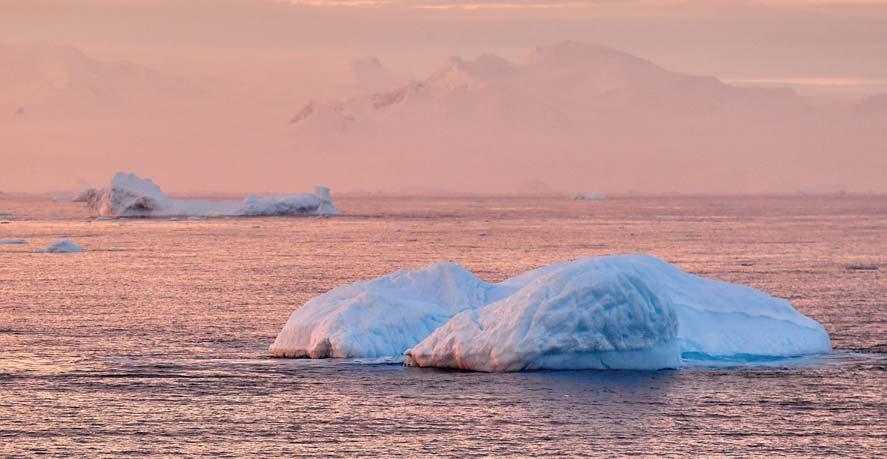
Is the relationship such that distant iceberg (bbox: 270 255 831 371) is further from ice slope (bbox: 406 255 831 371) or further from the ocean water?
the ocean water

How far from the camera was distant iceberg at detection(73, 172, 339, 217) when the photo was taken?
4060 inches

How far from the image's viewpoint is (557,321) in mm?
22594

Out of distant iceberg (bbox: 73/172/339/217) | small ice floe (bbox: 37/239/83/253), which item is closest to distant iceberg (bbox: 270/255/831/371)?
small ice floe (bbox: 37/239/83/253)

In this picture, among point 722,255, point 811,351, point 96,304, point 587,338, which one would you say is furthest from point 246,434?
point 722,255

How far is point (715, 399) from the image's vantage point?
818 inches

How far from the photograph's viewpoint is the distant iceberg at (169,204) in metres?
103

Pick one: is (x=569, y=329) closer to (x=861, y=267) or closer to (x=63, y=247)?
(x=861, y=267)

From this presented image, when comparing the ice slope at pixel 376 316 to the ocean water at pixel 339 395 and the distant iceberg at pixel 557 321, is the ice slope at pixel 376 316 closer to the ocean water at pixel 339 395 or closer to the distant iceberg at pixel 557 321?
the distant iceberg at pixel 557 321

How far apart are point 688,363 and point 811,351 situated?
2.92 meters

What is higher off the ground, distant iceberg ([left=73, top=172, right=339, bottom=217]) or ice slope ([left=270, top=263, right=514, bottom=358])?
distant iceberg ([left=73, top=172, right=339, bottom=217])

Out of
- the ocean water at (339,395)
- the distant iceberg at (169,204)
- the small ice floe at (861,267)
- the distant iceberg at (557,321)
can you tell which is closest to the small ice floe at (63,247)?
the ocean water at (339,395)

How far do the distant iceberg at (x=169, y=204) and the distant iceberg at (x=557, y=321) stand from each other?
75.5 m

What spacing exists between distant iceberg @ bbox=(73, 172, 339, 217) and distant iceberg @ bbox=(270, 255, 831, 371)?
7554cm

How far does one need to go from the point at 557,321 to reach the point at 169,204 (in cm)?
9434
